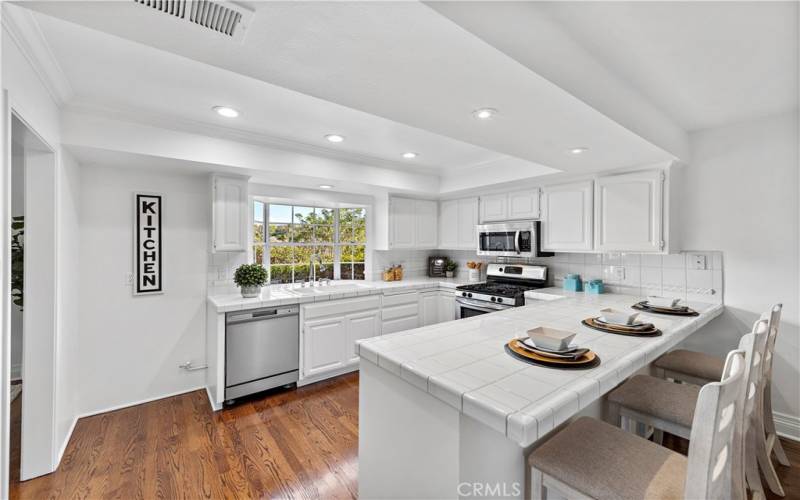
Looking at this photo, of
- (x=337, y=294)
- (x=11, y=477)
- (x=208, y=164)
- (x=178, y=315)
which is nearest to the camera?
(x=11, y=477)

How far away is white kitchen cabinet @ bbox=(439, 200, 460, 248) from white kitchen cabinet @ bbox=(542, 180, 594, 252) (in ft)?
3.92

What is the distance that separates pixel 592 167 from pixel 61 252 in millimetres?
3760

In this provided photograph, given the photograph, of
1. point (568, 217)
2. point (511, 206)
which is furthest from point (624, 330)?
point (511, 206)

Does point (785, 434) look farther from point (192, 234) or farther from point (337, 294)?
point (192, 234)

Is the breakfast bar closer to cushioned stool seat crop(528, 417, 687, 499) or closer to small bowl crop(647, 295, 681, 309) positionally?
cushioned stool seat crop(528, 417, 687, 499)

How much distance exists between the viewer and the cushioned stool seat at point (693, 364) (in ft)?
6.89

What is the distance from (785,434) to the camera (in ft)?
7.79

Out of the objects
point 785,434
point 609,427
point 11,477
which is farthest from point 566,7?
point 11,477

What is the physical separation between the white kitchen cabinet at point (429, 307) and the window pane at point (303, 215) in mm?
1586

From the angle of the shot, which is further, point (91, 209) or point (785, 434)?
point (91, 209)

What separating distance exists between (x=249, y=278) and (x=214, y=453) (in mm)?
1355

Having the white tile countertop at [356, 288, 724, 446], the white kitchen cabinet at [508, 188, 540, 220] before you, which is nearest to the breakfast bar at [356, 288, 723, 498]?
the white tile countertop at [356, 288, 724, 446]

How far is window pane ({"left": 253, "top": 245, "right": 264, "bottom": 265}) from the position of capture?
3.62 m

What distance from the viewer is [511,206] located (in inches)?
148
